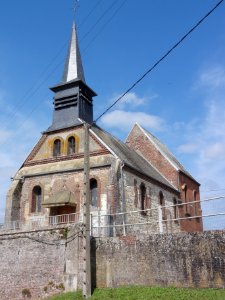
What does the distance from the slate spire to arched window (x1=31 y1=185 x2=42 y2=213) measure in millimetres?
8490

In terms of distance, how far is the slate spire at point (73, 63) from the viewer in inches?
1073

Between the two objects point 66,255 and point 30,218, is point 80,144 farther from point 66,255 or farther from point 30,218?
point 66,255

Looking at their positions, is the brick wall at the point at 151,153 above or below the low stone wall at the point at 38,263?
above

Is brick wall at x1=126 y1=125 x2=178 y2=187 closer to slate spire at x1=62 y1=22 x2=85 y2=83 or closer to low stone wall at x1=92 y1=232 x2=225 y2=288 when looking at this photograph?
slate spire at x1=62 y1=22 x2=85 y2=83

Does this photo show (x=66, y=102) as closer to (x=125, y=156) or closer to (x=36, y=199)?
(x=125, y=156)

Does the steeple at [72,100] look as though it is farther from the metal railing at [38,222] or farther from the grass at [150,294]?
the grass at [150,294]

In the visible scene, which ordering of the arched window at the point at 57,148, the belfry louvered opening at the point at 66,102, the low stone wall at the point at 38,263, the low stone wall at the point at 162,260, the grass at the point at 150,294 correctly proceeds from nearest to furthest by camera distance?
the grass at the point at 150,294, the low stone wall at the point at 162,260, the low stone wall at the point at 38,263, the arched window at the point at 57,148, the belfry louvered opening at the point at 66,102

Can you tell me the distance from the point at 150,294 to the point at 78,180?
1043 centimetres

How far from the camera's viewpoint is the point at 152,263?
14.5 meters

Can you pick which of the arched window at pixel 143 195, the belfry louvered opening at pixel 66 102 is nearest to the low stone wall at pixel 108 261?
the arched window at pixel 143 195

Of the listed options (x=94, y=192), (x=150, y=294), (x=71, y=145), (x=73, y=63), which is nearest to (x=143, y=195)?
(x=94, y=192)

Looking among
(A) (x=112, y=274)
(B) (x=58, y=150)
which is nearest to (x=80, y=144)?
(B) (x=58, y=150)

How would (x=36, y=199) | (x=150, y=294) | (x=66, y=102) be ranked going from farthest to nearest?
1. (x=66, y=102)
2. (x=36, y=199)
3. (x=150, y=294)

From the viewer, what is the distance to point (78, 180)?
22.4 m
